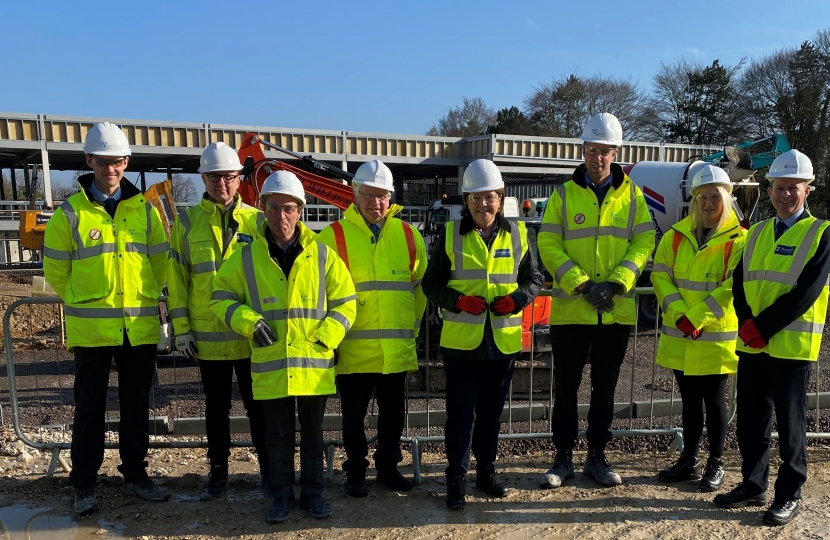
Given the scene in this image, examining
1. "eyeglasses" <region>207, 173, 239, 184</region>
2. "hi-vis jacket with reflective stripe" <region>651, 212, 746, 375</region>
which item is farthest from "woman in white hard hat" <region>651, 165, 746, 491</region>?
"eyeglasses" <region>207, 173, 239, 184</region>

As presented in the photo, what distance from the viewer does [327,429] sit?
6.16 metres

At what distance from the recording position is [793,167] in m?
3.82

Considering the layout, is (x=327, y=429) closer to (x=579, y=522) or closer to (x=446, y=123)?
(x=579, y=522)

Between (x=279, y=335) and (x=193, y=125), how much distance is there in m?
29.0

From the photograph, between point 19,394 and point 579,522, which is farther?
point 19,394

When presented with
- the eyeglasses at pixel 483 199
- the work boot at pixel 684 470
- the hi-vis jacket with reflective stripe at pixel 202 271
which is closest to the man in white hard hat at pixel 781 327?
the work boot at pixel 684 470

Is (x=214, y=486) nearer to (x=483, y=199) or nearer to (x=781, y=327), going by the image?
(x=483, y=199)

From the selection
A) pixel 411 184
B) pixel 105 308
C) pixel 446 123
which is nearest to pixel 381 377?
pixel 105 308

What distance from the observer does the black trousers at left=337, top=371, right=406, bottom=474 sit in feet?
13.8

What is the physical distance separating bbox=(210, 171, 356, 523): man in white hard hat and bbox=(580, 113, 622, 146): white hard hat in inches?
76.7

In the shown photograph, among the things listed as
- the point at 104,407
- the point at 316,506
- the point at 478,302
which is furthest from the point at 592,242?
the point at 104,407

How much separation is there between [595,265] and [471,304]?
0.98m

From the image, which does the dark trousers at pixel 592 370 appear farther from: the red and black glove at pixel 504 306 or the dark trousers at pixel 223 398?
the dark trousers at pixel 223 398

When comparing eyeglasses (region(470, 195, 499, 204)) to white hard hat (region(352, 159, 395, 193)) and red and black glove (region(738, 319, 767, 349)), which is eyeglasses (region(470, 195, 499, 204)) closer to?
white hard hat (region(352, 159, 395, 193))
